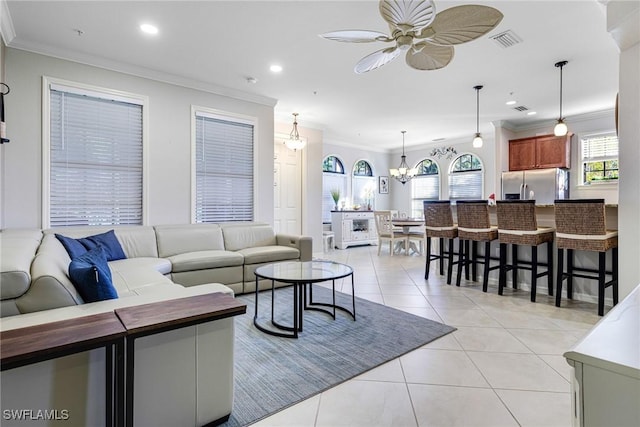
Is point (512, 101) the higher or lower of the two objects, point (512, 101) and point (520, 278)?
the higher

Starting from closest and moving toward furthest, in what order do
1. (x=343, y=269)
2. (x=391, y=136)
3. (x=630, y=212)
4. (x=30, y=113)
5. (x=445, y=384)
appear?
1. (x=445, y=384)
2. (x=630, y=212)
3. (x=343, y=269)
4. (x=30, y=113)
5. (x=391, y=136)

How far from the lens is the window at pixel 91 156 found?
11.5 feet

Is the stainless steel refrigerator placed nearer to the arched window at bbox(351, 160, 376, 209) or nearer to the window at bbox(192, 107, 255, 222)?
the arched window at bbox(351, 160, 376, 209)

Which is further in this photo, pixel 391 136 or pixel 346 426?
pixel 391 136

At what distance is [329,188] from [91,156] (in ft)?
18.5

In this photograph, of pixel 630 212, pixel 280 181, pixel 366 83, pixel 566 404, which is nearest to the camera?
pixel 566 404

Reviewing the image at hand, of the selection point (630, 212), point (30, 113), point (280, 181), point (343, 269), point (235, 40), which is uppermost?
point (235, 40)

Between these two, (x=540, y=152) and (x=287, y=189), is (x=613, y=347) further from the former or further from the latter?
(x=540, y=152)

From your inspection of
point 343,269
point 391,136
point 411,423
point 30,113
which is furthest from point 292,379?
point 391,136

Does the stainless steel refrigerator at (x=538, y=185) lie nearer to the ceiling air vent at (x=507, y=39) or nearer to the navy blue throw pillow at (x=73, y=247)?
the ceiling air vent at (x=507, y=39)

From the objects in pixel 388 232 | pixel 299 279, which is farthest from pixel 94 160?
pixel 388 232

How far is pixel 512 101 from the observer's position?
523 centimetres

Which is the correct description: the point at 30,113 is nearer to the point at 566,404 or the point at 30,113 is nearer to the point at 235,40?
the point at 235,40

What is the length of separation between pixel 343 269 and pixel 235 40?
262 cm
